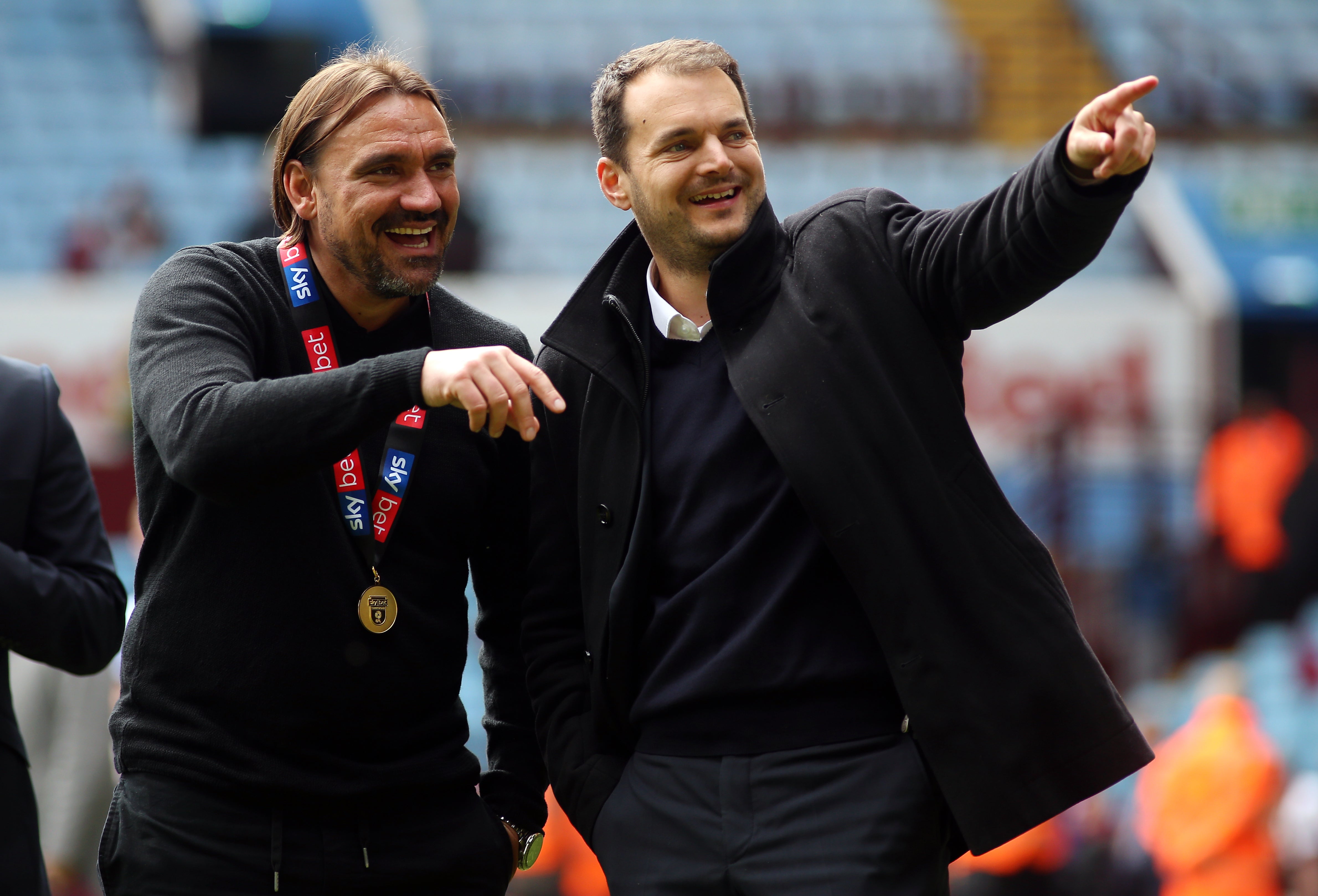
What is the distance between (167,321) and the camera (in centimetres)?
243

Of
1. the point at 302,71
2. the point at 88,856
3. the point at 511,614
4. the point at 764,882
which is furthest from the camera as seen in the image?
the point at 302,71

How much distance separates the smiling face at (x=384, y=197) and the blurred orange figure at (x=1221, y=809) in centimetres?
579

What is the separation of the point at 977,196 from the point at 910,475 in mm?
11305

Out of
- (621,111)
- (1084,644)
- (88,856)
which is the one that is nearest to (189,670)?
(621,111)

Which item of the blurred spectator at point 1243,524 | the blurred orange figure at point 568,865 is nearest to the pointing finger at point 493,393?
the blurred orange figure at point 568,865

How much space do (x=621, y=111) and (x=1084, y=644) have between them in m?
1.23

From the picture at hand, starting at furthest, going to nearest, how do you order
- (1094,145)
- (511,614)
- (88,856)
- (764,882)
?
(88,856), (511,614), (764,882), (1094,145)

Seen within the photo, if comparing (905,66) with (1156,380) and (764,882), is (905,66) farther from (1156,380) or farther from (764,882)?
(764,882)

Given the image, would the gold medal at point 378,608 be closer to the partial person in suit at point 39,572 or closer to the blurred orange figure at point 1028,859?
the partial person in suit at point 39,572

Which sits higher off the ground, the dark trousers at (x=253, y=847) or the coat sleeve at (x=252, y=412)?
the coat sleeve at (x=252, y=412)

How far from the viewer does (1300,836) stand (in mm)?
7590

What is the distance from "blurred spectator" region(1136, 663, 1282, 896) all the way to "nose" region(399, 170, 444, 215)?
5.82 m

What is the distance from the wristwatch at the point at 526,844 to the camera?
2850mm

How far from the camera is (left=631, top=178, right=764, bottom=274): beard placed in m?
2.57
